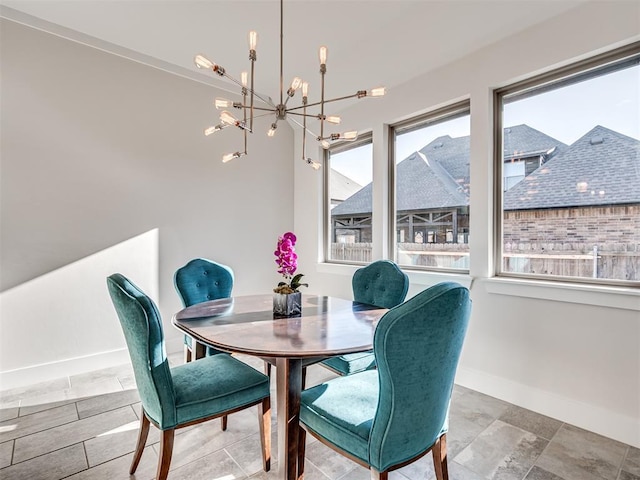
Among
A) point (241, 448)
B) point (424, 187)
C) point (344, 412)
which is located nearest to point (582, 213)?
point (424, 187)

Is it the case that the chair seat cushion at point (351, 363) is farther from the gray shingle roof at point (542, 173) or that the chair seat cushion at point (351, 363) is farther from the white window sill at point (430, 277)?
the gray shingle roof at point (542, 173)

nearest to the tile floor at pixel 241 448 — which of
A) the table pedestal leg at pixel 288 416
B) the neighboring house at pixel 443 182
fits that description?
the table pedestal leg at pixel 288 416

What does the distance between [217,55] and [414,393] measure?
3.43m

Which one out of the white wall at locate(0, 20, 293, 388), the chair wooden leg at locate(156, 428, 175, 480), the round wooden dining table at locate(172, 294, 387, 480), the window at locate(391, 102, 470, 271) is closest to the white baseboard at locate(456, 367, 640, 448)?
the window at locate(391, 102, 470, 271)

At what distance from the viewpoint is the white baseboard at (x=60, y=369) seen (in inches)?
105

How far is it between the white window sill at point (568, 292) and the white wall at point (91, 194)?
281 cm

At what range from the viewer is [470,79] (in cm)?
263

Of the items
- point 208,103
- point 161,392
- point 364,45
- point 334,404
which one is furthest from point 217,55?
point 334,404

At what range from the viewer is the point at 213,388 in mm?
1568

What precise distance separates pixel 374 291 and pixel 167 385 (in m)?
1.51

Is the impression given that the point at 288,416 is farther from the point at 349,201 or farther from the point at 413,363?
the point at 349,201

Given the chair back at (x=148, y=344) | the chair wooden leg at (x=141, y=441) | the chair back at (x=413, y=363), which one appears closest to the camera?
the chair back at (x=413, y=363)

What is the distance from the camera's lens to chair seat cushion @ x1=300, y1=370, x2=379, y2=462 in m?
1.24

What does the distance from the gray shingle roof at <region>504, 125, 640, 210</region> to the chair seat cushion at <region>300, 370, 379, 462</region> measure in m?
1.84
